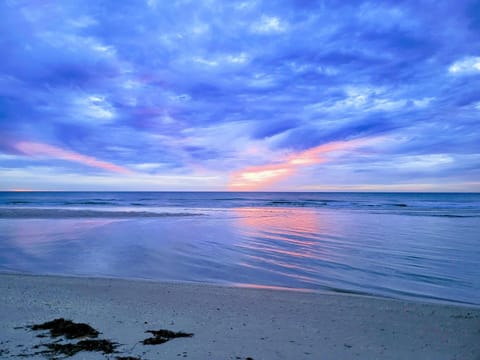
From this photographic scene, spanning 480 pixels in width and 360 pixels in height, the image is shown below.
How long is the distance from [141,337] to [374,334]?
132 inches

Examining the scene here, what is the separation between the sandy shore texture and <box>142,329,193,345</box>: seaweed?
107 millimetres

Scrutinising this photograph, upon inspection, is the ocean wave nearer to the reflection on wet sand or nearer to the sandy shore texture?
the reflection on wet sand

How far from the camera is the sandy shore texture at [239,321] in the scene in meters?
3.82

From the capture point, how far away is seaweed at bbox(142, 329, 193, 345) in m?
3.95

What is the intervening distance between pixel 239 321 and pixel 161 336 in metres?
1.24

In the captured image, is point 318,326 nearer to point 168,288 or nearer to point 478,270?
point 168,288

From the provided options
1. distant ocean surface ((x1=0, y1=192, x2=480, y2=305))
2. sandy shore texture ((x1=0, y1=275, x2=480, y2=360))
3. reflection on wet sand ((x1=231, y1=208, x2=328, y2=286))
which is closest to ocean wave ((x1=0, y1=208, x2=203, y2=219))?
distant ocean surface ((x1=0, y1=192, x2=480, y2=305))

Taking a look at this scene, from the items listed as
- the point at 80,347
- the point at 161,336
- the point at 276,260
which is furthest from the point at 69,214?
the point at 161,336

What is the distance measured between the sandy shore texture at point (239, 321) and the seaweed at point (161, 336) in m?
0.11

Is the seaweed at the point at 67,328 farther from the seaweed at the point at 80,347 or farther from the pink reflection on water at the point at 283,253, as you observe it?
the pink reflection on water at the point at 283,253

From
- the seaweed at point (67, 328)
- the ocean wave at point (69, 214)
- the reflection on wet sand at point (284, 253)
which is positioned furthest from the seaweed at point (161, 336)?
the ocean wave at point (69, 214)

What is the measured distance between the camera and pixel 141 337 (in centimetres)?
409

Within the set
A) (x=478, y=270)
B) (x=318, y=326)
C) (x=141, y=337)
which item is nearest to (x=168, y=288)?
(x=141, y=337)

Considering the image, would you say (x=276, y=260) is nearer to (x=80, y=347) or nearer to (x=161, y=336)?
(x=161, y=336)
